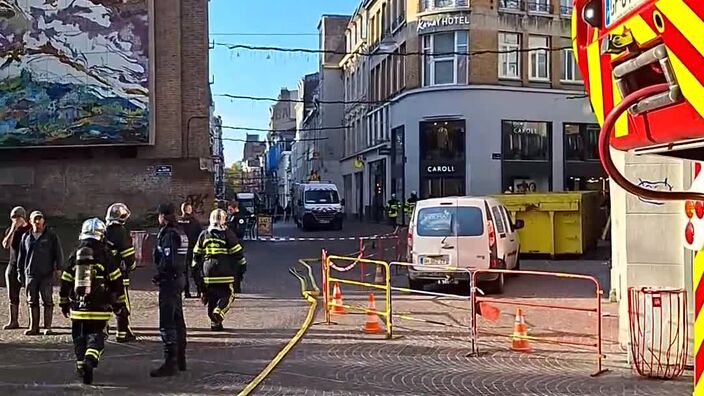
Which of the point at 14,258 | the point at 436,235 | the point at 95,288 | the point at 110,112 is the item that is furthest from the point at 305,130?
the point at 95,288

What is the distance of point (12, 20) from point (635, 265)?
2723cm

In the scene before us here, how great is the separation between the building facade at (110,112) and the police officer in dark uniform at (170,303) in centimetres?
2123

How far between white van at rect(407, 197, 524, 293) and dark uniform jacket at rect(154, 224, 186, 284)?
6.96 m

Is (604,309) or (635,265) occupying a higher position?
(635,265)

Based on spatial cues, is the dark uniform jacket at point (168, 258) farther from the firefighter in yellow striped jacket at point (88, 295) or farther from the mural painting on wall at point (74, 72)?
the mural painting on wall at point (74, 72)

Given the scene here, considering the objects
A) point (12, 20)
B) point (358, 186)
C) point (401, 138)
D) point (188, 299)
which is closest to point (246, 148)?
point (358, 186)

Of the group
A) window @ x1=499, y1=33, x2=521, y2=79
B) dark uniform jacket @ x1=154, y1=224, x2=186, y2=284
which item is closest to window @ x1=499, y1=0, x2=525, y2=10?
window @ x1=499, y1=33, x2=521, y2=79

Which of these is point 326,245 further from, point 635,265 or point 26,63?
Answer: point 635,265

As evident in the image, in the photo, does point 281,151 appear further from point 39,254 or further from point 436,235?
point 39,254

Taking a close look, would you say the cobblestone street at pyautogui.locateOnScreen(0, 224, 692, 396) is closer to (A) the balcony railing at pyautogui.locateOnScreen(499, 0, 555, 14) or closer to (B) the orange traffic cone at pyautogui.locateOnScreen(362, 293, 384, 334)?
(B) the orange traffic cone at pyautogui.locateOnScreen(362, 293, 384, 334)

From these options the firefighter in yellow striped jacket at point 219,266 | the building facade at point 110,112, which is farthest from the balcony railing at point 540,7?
the firefighter in yellow striped jacket at point 219,266

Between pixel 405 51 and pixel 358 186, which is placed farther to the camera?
pixel 358 186

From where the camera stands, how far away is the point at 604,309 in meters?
13.0

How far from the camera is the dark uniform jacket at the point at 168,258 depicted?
8883 millimetres
